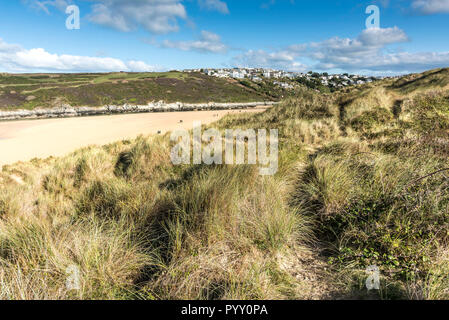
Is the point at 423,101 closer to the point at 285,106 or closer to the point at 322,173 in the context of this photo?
the point at 285,106

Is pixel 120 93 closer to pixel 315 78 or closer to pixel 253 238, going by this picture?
pixel 253 238

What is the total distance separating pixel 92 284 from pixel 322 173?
3.80 metres

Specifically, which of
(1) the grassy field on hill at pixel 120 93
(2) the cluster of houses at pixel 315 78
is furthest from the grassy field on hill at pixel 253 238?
(2) the cluster of houses at pixel 315 78

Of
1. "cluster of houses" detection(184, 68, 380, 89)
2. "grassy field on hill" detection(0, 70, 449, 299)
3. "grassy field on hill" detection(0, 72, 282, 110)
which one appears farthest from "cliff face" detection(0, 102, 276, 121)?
"grassy field on hill" detection(0, 70, 449, 299)

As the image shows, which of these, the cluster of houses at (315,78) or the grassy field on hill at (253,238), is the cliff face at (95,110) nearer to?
the cluster of houses at (315,78)

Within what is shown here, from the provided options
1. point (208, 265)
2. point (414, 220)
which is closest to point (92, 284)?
point (208, 265)

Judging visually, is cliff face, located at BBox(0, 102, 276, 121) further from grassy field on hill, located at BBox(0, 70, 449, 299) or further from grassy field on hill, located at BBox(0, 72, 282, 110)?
grassy field on hill, located at BBox(0, 70, 449, 299)

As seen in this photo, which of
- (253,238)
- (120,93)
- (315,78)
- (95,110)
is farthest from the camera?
(315,78)

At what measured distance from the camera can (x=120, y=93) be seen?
44.3 m

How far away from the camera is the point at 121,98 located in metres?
42.4

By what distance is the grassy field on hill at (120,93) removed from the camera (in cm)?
3747

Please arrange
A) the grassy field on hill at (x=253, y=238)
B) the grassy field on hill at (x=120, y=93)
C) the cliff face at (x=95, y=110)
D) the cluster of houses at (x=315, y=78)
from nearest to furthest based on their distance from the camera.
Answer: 1. the grassy field on hill at (x=253, y=238)
2. the cliff face at (x=95, y=110)
3. the grassy field on hill at (x=120, y=93)
4. the cluster of houses at (x=315, y=78)

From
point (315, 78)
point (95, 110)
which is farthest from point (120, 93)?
point (315, 78)

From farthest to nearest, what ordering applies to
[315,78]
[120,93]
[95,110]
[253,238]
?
[315,78], [120,93], [95,110], [253,238]
